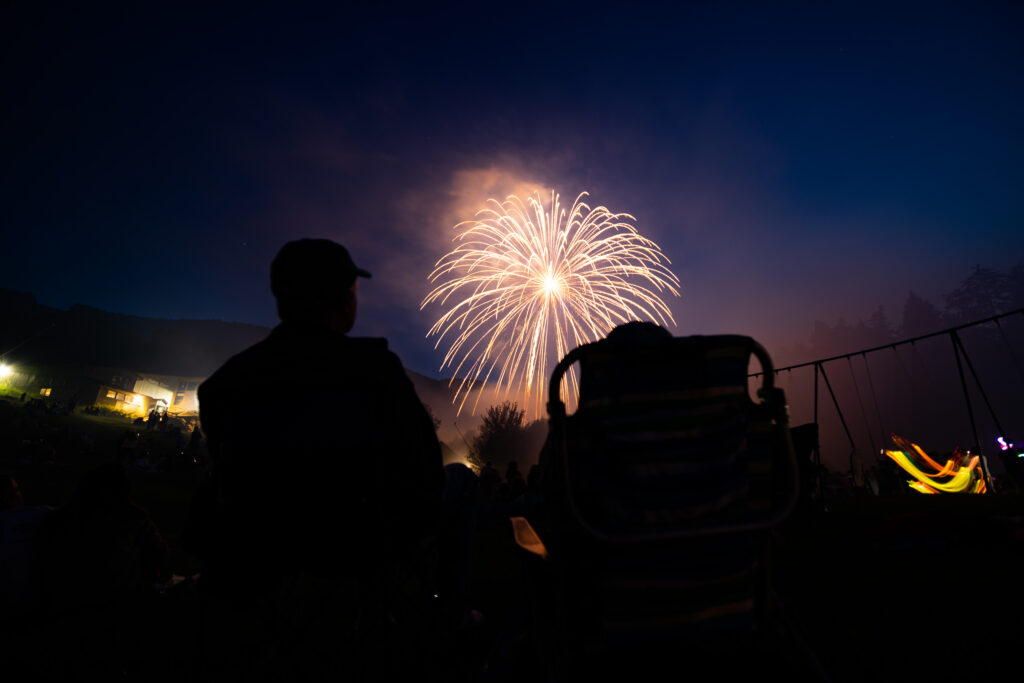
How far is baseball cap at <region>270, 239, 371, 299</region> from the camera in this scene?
186 centimetres

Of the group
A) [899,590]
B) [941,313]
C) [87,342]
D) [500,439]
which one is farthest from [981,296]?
[87,342]

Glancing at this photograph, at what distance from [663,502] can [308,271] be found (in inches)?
73.6

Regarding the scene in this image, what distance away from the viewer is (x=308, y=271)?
188 cm

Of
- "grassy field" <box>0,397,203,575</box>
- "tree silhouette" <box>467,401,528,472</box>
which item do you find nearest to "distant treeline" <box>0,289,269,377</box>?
"grassy field" <box>0,397,203,575</box>

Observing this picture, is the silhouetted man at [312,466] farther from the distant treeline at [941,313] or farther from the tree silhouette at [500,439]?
the distant treeline at [941,313]

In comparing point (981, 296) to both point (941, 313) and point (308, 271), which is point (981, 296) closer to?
point (941, 313)

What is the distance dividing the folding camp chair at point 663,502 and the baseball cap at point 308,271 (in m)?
1.19

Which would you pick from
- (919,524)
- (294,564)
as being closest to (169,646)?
(294,564)

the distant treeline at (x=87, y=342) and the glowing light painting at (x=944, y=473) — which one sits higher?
the distant treeline at (x=87, y=342)

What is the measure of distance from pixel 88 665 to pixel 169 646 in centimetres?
36

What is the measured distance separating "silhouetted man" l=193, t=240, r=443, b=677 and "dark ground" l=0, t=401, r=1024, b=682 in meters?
1.25

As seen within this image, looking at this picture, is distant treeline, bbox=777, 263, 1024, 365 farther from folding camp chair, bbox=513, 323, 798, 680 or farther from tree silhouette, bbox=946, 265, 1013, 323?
folding camp chair, bbox=513, 323, 798, 680

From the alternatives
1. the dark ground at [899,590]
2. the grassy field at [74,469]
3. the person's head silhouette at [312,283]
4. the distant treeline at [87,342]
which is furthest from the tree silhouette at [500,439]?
the person's head silhouette at [312,283]

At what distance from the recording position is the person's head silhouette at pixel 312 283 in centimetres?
185
